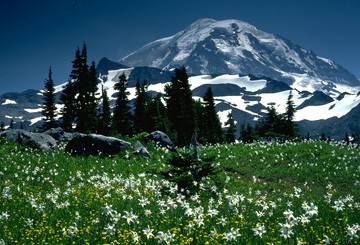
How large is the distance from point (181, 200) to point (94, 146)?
14.6m

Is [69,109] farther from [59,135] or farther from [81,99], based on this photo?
[59,135]

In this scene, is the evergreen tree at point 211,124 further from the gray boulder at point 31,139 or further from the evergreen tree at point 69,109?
the gray boulder at point 31,139

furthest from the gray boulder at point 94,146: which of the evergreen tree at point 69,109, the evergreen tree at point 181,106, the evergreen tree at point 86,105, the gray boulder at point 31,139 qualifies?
the evergreen tree at point 181,106

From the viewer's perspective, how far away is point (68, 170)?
1891cm

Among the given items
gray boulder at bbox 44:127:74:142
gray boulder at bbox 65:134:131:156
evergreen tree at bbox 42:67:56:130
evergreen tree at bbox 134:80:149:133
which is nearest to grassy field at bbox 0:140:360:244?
gray boulder at bbox 65:134:131:156

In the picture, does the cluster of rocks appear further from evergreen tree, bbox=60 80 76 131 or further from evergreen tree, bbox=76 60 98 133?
evergreen tree, bbox=60 80 76 131

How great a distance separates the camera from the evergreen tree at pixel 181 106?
217 feet

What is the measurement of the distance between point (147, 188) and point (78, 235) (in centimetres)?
640

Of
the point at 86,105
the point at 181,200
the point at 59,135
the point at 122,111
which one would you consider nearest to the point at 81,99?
the point at 86,105

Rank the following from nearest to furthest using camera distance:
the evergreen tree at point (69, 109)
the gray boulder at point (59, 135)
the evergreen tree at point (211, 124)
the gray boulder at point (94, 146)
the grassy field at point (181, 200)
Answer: the grassy field at point (181, 200), the gray boulder at point (94, 146), the gray boulder at point (59, 135), the evergreen tree at point (69, 109), the evergreen tree at point (211, 124)

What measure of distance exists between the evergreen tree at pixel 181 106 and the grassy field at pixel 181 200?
117 feet

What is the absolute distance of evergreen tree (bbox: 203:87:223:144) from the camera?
77.5 meters

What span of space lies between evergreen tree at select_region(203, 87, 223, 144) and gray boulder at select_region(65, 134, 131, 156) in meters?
52.1

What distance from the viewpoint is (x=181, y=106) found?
66188 millimetres
